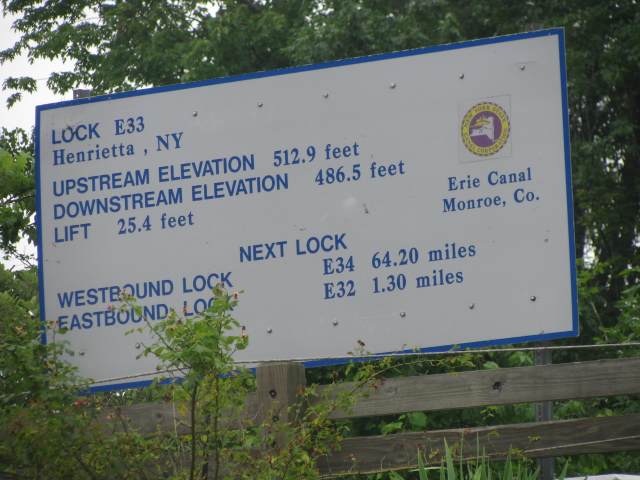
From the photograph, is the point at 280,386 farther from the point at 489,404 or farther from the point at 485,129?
the point at 485,129

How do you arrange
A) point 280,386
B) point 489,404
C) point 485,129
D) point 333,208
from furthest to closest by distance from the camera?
point 333,208
point 485,129
point 280,386
point 489,404

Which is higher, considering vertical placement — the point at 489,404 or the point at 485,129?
the point at 485,129

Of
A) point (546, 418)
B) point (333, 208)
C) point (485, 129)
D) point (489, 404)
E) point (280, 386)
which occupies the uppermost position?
point (485, 129)

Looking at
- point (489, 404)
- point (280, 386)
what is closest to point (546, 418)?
point (489, 404)

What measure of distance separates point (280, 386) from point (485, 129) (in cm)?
166

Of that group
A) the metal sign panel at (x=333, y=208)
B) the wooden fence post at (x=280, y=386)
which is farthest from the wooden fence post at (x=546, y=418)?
the wooden fence post at (x=280, y=386)

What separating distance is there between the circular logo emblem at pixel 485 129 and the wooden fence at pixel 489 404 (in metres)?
1.14

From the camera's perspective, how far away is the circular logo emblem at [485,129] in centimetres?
449

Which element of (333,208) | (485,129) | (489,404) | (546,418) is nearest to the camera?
(489,404)

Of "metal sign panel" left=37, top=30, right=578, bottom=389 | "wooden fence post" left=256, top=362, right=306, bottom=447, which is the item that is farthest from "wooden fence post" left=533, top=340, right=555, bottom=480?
"wooden fence post" left=256, top=362, right=306, bottom=447

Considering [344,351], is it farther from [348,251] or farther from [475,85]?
[475,85]

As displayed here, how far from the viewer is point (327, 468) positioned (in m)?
4.16

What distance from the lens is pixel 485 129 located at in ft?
14.7

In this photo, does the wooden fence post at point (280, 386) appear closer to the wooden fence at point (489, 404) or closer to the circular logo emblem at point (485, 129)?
the wooden fence at point (489, 404)
